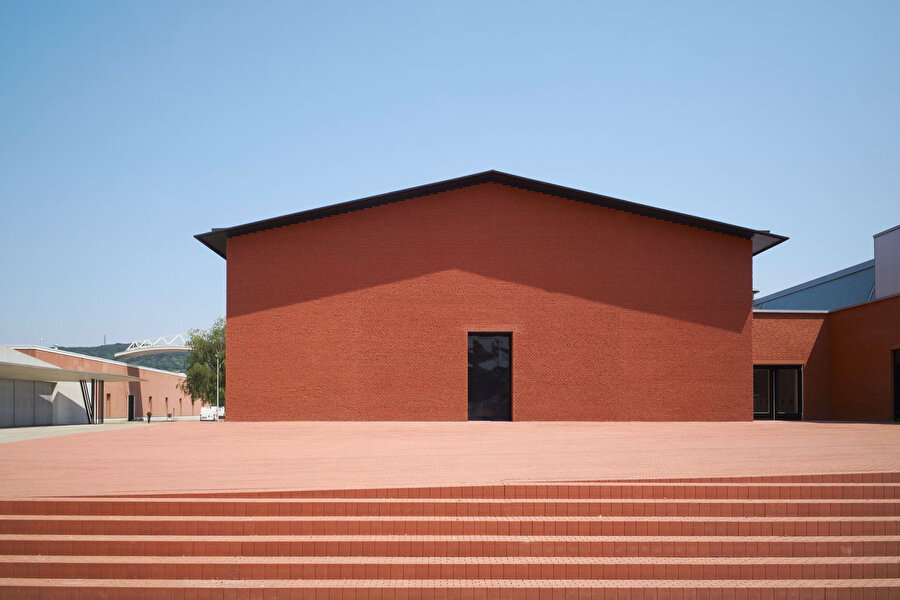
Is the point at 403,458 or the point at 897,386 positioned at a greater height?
the point at 897,386

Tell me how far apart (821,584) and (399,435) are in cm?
1144

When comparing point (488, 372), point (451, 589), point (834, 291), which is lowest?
point (451, 589)

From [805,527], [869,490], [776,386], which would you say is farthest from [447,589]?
[776,386]

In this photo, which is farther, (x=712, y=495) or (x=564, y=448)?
(x=564, y=448)

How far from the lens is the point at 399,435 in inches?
699

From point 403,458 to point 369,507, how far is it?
3.69 m

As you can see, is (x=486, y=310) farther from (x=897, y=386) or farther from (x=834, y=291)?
(x=834, y=291)

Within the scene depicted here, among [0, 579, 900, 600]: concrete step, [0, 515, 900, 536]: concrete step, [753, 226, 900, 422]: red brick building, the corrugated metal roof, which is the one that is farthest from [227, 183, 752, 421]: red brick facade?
[0, 579, 900, 600]: concrete step

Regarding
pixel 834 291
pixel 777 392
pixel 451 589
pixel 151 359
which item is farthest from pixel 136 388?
pixel 151 359

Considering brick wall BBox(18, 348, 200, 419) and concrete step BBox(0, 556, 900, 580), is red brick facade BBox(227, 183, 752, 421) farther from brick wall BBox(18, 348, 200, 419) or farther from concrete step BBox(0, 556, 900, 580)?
brick wall BBox(18, 348, 200, 419)

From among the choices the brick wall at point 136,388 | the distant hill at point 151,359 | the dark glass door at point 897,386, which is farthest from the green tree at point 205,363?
the distant hill at point 151,359

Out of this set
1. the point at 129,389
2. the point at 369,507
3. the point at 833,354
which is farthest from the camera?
the point at 129,389

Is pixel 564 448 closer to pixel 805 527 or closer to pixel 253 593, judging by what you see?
pixel 805 527

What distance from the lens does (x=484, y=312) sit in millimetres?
24672
